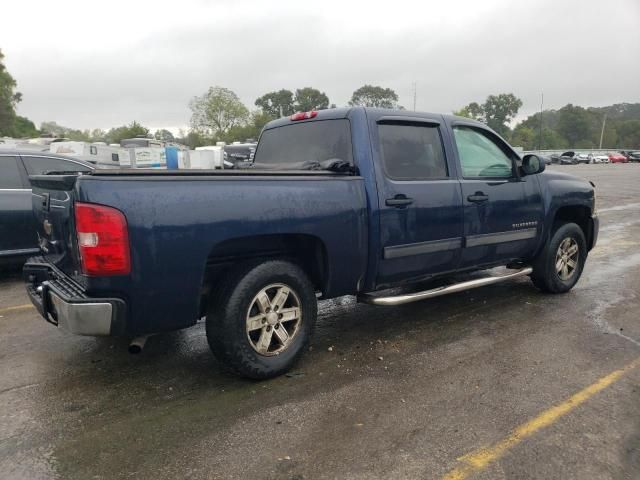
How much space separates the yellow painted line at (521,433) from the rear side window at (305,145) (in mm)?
2143

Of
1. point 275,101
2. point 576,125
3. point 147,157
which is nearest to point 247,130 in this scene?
point 275,101

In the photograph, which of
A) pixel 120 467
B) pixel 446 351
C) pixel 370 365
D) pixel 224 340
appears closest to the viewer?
pixel 120 467

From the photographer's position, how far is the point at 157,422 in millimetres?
2941

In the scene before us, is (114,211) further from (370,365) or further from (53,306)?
(370,365)

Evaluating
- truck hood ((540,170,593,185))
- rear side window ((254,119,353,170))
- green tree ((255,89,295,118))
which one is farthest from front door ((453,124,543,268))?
green tree ((255,89,295,118))

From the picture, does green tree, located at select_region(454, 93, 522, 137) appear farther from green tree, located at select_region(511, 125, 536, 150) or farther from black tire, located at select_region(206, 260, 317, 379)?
black tire, located at select_region(206, 260, 317, 379)

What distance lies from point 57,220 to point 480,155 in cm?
358

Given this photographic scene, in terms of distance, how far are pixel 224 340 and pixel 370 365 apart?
A: 45.7 inches

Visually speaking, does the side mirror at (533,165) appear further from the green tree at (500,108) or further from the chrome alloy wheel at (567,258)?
the green tree at (500,108)

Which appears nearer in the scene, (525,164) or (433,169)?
(433,169)

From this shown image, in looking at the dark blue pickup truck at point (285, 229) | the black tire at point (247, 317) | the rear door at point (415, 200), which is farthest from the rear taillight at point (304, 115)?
the black tire at point (247, 317)

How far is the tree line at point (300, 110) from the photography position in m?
71.5

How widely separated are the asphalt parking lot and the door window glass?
1395 millimetres

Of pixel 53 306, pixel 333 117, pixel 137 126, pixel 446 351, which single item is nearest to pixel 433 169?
pixel 333 117
